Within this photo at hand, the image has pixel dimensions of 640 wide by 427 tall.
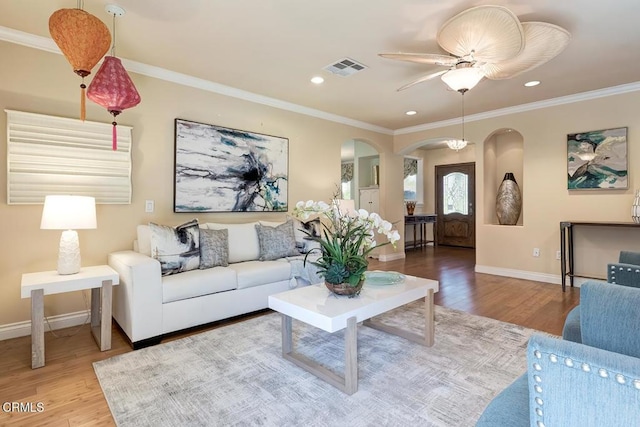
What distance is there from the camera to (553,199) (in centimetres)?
454

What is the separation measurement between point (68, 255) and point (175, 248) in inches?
30.4

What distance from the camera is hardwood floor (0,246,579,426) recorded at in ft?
5.73

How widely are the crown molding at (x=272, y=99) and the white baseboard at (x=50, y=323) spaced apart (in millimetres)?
2383

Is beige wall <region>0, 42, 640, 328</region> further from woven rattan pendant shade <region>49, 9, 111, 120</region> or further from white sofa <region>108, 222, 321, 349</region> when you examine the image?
woven rattan pendant shade <region>49, 9, 111, 120</region>

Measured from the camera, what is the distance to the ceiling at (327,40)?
2342 mm

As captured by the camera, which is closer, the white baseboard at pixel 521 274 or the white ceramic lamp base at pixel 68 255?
the white ceramic lamp base at pixel 68 255

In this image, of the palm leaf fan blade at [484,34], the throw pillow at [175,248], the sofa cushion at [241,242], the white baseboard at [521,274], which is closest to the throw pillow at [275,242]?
the sofa cushion at [241,242]

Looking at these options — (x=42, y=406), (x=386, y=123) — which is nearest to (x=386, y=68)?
(x=386, y=123)

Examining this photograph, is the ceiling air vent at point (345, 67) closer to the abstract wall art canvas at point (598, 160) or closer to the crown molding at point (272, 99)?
the crown molding at point (272, 99)

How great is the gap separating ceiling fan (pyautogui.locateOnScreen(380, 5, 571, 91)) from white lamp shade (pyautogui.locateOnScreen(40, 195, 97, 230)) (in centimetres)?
260

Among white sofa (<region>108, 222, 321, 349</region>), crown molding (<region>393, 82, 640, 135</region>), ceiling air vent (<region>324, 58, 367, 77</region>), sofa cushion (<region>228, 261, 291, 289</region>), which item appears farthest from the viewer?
crown molding (<region>393, 82, 640, 135</region>)

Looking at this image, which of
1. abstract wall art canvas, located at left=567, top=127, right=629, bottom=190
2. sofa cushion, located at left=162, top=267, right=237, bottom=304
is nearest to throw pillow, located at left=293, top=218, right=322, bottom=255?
sofa cushion, located at left=162, top=267, right=237, bottom=304

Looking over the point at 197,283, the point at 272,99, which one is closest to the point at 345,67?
the point at 272,99

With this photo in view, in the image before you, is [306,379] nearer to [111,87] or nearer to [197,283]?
[197,283]
